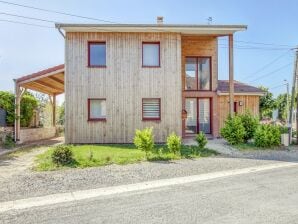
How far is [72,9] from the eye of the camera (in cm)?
1850

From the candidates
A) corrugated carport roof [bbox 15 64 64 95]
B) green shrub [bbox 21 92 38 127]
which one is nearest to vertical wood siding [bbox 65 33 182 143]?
corrugated carport roof [bbox 15 64 64 95]

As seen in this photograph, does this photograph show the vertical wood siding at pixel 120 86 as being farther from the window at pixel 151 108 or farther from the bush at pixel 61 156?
the bush at pixel 61 156

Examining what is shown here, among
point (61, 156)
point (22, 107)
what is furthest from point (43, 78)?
point (61, 156)

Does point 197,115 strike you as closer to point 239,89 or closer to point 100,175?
point 239,89

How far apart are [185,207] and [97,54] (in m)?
12.8

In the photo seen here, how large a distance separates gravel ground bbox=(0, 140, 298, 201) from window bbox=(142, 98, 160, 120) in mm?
5665

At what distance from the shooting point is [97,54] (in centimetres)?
1745

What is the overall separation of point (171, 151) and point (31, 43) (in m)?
11.3

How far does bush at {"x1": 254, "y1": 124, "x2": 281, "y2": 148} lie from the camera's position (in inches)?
593

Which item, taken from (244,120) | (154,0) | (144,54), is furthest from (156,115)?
(154,0)

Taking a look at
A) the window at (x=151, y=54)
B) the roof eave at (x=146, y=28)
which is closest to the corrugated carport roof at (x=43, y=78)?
the roof eave at (x=146, y=28)

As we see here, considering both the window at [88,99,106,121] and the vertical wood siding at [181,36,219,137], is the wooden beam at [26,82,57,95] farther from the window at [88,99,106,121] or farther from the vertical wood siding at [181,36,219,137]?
the vertical wood siding at [181,36,219,137]

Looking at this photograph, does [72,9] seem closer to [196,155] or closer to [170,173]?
[196,155]

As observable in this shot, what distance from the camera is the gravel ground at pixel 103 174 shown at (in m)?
7.73
